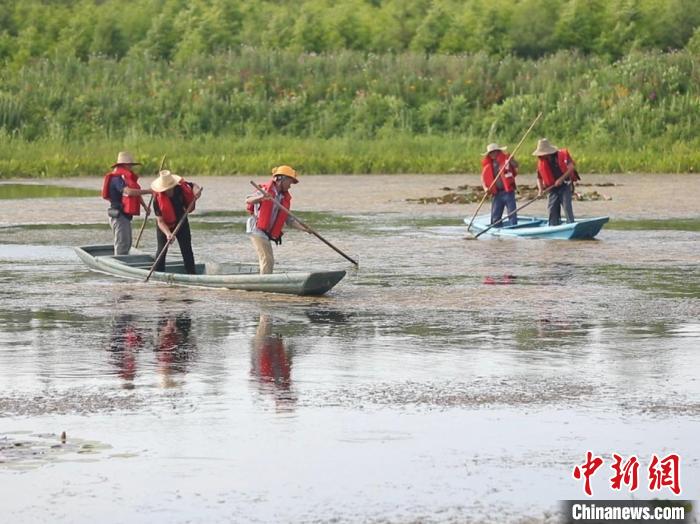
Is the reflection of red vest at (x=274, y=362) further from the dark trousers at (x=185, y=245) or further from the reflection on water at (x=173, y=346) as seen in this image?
the dark trousers at (x=185, y=245)

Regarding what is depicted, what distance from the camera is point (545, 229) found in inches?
981

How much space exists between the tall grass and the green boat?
74.4ft

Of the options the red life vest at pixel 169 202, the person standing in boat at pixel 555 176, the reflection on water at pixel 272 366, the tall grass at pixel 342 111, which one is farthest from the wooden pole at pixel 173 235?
the tall grass at pixel 342 111

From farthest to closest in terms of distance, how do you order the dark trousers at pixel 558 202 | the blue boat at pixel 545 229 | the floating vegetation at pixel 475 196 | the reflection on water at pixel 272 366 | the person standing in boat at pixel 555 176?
1. the floating vegetation at pixel 475 196
2. the dark trousers at pixel 558 202
3. the person standing in boat at pixel 555 176
4. the blue boat at pixel 545 229
5. the reflection on water at pixel 272 366

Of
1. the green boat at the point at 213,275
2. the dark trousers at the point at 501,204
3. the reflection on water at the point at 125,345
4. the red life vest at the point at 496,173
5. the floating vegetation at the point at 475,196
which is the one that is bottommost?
the floating vegetation at the point at 475,196

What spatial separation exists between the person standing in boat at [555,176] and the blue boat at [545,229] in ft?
1.24

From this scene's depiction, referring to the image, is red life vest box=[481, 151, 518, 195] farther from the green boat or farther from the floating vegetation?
the floating vegetation

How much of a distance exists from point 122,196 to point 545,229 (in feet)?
22.2

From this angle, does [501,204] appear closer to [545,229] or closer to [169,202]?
[545,229]

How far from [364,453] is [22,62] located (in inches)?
1982

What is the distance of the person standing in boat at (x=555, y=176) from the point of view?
2545 cm

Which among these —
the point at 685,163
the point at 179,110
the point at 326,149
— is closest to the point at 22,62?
the point at 179,110

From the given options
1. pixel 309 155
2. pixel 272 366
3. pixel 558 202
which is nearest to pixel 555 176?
pixel 558 202

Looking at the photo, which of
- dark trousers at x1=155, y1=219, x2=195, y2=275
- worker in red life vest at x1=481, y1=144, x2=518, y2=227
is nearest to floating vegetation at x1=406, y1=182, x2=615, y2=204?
worker in red life vest at x1=481, y1=144, x2=518, y2=227
